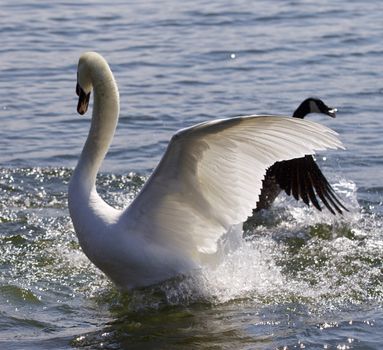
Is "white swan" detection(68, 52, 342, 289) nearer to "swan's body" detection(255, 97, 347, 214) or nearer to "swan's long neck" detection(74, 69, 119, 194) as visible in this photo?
"swan's long neck" detection(74, 69, 119, 194)

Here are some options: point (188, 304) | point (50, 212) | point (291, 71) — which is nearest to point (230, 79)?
point (291, 71)

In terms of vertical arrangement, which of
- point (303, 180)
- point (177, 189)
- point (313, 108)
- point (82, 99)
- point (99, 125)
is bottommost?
point (303, 180)

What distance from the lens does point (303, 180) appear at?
28.5 ft

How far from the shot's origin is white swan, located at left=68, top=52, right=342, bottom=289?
644 centimetres

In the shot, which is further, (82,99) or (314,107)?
(314,107)

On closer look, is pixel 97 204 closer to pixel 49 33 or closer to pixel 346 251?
pixel 346 251

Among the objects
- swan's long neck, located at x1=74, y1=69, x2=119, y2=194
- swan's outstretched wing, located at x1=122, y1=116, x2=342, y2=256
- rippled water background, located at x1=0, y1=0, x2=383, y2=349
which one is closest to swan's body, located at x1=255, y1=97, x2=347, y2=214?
rippled water background, located at x1=0, y1=0, x2=383, y2=349

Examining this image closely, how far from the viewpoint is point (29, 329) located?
6.91 metres

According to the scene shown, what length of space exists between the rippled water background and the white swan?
10.4 inches

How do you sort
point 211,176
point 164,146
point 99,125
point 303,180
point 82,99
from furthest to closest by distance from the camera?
point 164,146, point 303,180, point 82,99, point 99,125, point 211,176

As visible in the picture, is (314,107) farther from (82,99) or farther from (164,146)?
(82,99)

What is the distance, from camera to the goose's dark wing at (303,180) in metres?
8.48

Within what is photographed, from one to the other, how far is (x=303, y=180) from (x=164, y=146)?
8.40 feet

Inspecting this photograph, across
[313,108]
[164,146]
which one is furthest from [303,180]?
[164,146]
